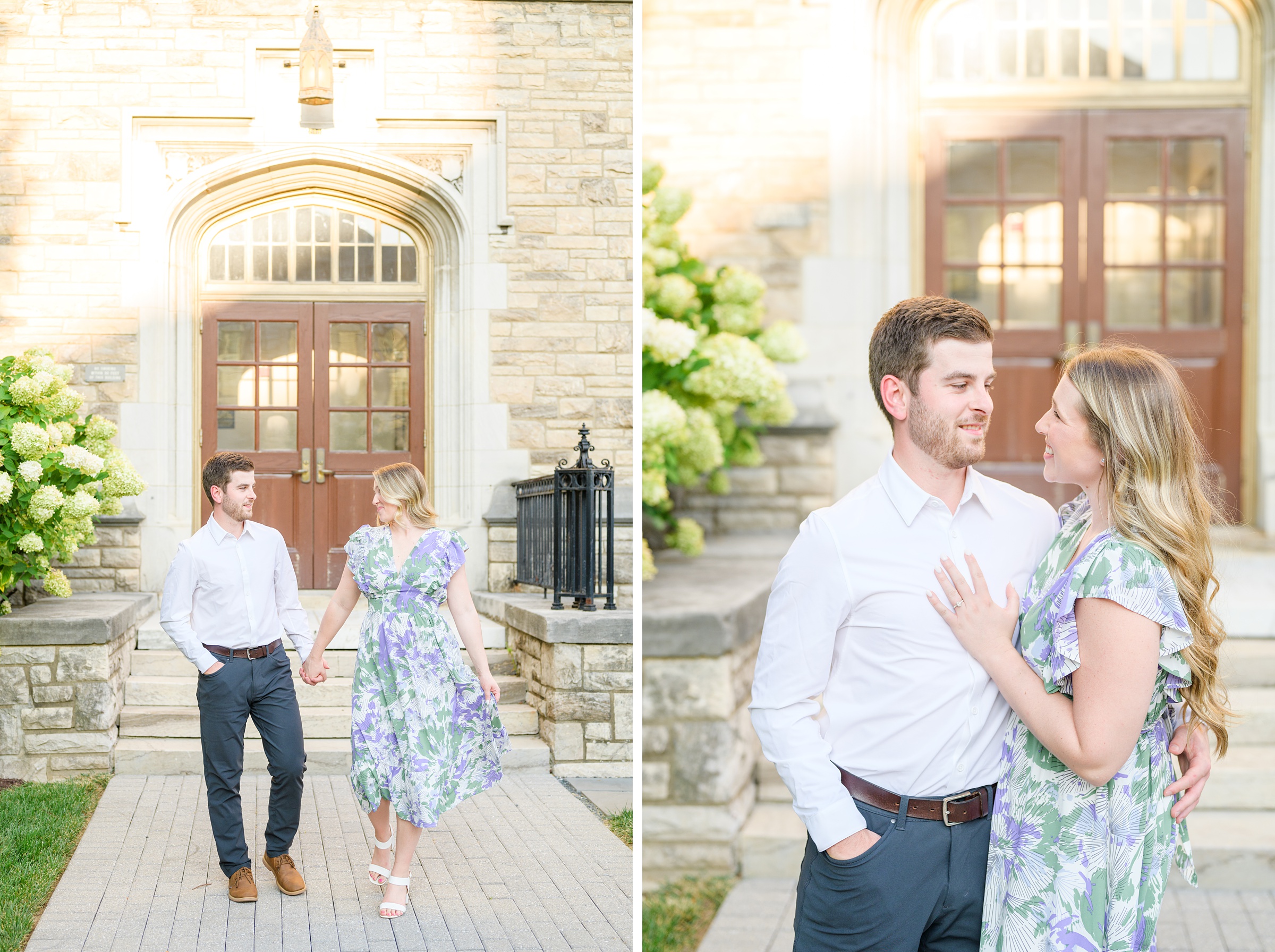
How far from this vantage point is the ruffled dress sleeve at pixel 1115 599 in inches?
68.9

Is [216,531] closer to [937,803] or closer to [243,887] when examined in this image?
[243,887]

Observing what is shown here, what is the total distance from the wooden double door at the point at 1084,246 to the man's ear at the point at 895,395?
15.2 ft

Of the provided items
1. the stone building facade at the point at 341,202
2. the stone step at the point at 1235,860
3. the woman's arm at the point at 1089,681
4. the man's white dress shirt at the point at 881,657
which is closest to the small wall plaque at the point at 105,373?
the stone building facade at the point at 341,202

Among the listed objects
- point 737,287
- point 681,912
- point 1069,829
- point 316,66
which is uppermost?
point 316,66

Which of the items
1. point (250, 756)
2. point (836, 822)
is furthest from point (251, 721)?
point (836, 822)

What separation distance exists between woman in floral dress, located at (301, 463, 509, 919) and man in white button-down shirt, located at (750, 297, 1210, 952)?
4.89 feet

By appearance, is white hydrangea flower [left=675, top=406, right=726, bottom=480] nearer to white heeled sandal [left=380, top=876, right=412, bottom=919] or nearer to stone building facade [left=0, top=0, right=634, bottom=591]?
stone building facade [left=0, top=0, right=634, bottom=591]

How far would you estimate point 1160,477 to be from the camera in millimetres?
1811

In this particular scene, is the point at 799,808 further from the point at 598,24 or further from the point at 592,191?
the point at 598,24

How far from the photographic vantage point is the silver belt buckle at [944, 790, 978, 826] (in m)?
1.88

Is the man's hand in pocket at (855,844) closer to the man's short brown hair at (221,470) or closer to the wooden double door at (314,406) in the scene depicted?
the wooden double door at (314,406)

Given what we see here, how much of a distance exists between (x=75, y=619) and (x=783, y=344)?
313 centimetres

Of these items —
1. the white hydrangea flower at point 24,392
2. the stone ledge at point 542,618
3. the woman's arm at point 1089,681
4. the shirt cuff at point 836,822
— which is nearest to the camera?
the woman's arm at point 1089,681

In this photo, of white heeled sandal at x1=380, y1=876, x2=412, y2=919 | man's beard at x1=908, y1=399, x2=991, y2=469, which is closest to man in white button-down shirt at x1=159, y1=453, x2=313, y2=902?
white heeled sandal at x1=380, y1=876, x2=412, y2=919
